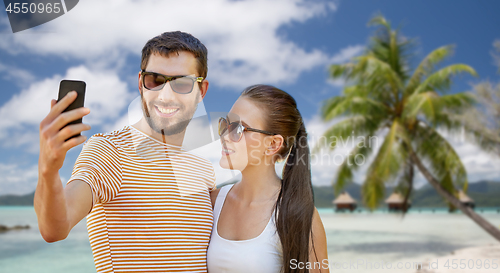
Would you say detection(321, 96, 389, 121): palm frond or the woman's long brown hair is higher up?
detection(321, 96, 389, 121): palm frond

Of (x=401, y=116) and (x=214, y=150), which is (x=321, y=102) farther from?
(x=214, y=150)

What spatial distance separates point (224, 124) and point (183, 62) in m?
0.67

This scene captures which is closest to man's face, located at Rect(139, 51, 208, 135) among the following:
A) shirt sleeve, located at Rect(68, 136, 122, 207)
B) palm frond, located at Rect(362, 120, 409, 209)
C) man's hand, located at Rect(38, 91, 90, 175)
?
shirt sleeve, located at Rect(68, 136, 122, 207)

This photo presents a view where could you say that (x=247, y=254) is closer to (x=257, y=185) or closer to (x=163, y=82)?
(x=257, y=185)

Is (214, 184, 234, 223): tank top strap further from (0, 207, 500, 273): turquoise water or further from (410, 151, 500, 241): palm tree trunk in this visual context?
(0, 207, 500, 273): turquoise water

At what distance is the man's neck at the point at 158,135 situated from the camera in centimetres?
264

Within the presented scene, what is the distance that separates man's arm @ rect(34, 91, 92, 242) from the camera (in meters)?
1.16

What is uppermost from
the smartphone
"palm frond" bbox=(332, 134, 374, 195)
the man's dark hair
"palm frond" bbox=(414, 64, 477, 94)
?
"palm frond" bbox=(414, 64, 477, 94)

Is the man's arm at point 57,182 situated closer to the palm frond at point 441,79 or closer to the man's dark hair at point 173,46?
the man's dark hair at point 173,46

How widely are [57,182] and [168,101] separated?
4.13 ft

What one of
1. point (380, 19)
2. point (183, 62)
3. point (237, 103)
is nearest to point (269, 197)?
point (237, 103)

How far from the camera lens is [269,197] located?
307 centimetres

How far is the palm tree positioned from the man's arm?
17239mm

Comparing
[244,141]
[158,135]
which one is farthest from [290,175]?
[158,135]
